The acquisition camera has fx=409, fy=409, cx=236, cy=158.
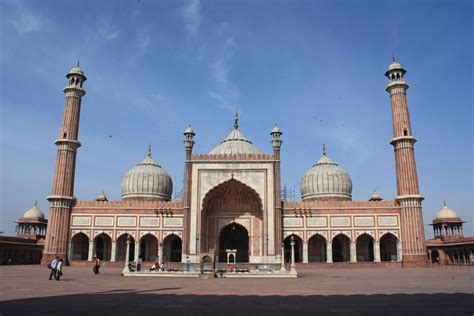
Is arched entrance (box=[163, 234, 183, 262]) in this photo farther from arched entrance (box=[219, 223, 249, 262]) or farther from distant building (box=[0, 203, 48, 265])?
distant building (box=[0, 203, 48, 265])

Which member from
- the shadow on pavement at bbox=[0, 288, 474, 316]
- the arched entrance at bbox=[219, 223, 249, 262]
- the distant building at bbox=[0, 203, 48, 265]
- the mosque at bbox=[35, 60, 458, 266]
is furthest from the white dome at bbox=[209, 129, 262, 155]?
the shadow on pavement at bbox=[0, 288, 474, 316]

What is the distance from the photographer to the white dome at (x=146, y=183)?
4006cm

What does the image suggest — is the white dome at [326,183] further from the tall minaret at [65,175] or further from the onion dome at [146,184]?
the tall minaret at [65,175]

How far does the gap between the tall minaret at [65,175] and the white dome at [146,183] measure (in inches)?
271

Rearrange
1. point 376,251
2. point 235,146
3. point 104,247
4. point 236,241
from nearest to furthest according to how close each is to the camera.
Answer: point 376,251 < point 236,241 < point 104,247 < point 235,146

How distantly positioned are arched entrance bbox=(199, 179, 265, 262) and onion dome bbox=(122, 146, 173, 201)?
7.95 meters

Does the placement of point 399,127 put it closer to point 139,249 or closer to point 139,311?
point 139,249

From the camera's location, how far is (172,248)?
36688 mm

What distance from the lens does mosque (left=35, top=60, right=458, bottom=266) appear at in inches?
1255

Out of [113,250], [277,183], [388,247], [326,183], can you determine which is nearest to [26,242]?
[113,250]

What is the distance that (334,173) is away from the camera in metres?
39.9

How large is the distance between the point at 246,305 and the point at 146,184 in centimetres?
3341

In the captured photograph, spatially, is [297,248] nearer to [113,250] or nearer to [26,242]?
[113,250]

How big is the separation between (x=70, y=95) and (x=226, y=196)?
1614cm
